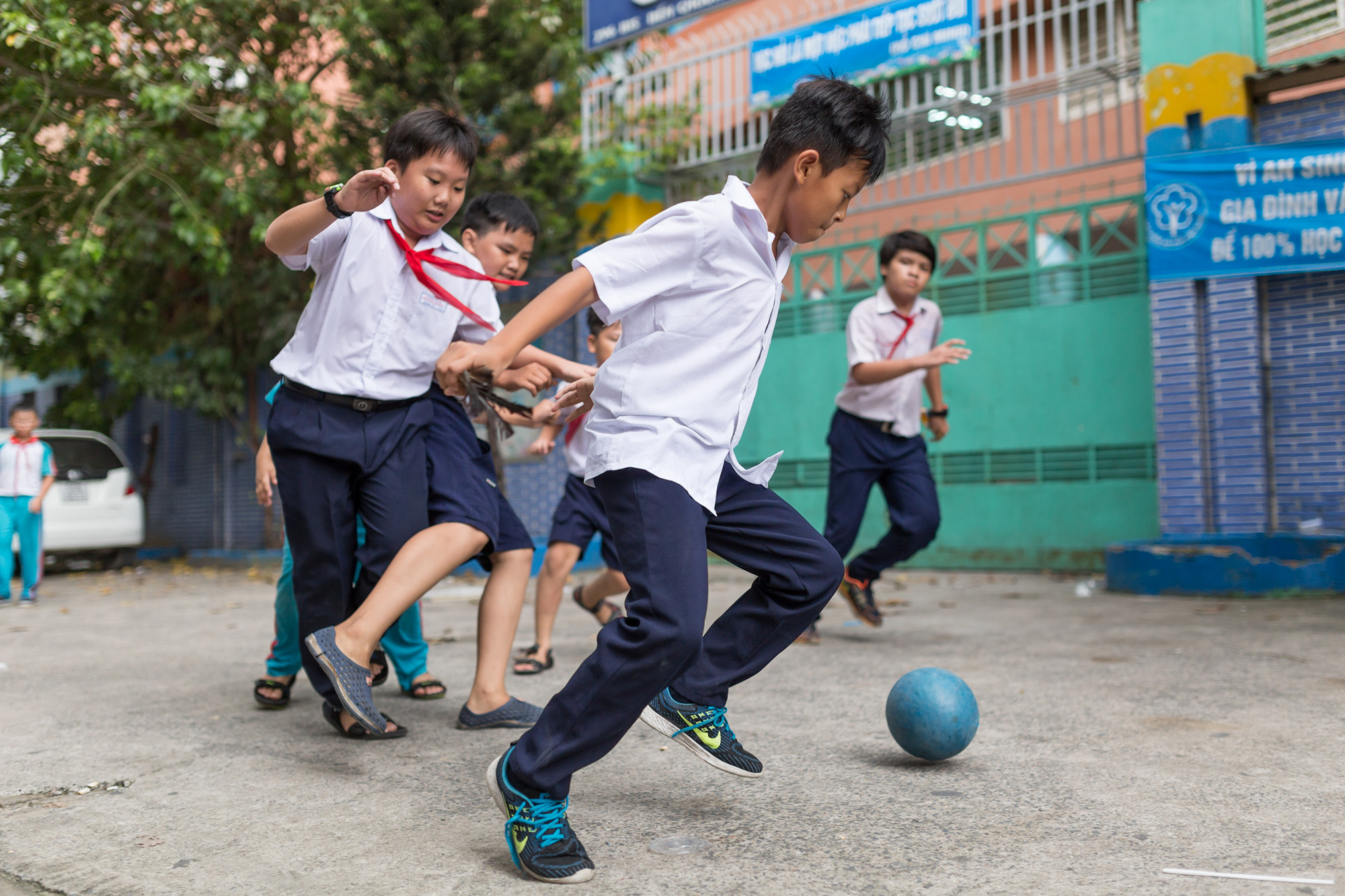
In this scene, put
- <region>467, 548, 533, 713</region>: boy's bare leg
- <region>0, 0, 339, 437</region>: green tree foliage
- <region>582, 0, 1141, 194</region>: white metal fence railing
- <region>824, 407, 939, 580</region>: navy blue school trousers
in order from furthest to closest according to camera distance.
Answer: <region>0, 0, 339, 437</region>: green tree foliage < <region>582, 0, 1141, 194</region>: white metal fence railing < <region>824, 407, 939, 580</region>: navy blue school trousers < <region>467, 548, 533, 713</region>: boy's bare leg

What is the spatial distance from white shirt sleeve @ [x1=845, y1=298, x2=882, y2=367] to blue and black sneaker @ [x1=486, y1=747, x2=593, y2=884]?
3.25 meters

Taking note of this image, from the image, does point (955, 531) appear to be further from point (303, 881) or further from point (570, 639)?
point (303, 881)

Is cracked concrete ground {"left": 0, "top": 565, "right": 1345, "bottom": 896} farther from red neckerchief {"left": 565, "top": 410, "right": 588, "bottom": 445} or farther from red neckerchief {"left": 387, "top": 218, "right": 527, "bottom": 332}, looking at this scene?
red neckerchief {"left": 387, "top": 218, "right": 527, "bottom": 332}

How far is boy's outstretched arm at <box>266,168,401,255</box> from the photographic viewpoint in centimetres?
258

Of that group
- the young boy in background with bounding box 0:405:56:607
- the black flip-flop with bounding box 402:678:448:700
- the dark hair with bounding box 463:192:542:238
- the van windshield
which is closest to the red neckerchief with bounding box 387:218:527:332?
the dark hair with bounding box 463:192:542:238

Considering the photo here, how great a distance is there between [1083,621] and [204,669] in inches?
177

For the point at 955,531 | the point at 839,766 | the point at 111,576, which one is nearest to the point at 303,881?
the point at 839,766

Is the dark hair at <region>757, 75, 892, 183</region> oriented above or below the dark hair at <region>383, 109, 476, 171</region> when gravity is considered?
below

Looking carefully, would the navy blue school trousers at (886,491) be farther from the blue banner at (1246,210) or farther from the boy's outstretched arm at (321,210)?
the blue banner at (1246,210)

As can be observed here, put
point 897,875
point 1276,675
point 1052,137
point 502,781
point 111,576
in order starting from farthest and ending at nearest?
1. point 111,576
2. point 1052,137
3. point 1276,675
4. point 502,781
5. point 897,875

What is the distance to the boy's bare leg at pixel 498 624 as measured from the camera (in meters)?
3.37

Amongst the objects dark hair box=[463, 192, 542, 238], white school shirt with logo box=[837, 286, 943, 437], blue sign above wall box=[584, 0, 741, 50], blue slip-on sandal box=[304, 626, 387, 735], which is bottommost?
blue slip-on sandal box=[304, 626, 387, 735]

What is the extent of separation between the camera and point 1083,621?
A: 18.8 ft

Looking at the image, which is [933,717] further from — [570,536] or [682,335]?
[570,536]
